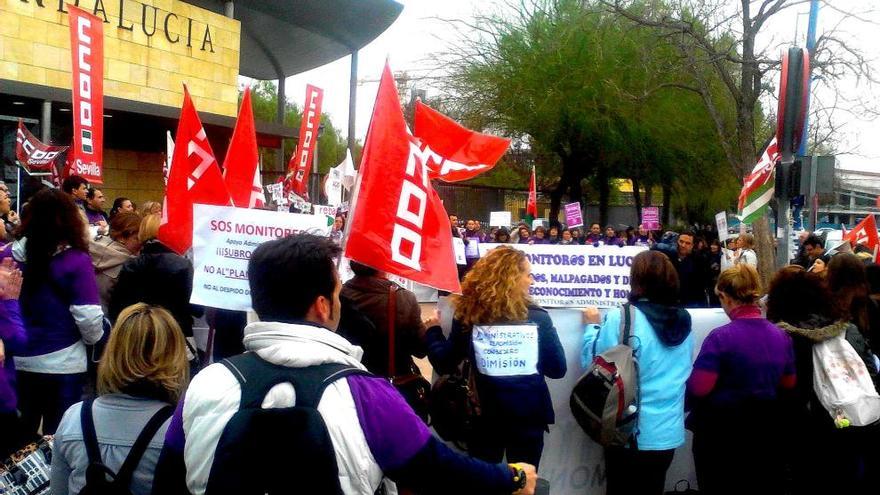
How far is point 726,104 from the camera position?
24.8m

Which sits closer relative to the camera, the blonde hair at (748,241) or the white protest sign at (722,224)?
the blonde hair at (748,241)

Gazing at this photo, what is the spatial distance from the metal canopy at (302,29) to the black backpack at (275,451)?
72.4 ft

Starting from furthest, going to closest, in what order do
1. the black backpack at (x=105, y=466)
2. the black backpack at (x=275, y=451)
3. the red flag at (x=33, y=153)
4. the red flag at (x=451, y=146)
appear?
the red flag at (x=33, y=153) → the red flag at (x=451, y=146) → the black backpack at (x=105, y=466) → the black backpack at (x=275, y=451)

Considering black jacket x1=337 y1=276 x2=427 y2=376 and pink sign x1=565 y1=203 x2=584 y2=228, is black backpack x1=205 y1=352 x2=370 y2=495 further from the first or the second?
Answer: pink sign x1=565 y1=203 x2=584 y2=228

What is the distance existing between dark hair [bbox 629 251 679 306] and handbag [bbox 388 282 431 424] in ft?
3.96

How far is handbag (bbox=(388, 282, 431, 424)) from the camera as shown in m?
4.27

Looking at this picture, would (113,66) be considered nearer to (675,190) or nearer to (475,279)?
(475,279)

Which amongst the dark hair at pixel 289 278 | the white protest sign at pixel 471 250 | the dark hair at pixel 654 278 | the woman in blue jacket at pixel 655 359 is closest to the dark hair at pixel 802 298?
the woman in blue jacket at pixel 655 359

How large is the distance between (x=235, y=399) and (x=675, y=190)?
103ft

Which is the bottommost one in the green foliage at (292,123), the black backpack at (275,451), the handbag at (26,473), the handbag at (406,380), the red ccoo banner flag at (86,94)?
the handbag at (26,473)

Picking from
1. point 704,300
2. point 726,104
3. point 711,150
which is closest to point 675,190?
point 711,150

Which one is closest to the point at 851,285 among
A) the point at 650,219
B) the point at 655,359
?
the point at 655,359

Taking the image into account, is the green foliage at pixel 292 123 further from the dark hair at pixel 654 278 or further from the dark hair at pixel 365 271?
the dark hair at pixel 654 278

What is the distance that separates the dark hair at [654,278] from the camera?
431 centimetres
